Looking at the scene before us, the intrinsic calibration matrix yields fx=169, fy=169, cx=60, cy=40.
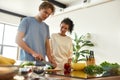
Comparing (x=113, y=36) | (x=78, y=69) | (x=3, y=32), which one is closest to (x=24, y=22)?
(x=78, y=69)

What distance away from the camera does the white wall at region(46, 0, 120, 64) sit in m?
4.07

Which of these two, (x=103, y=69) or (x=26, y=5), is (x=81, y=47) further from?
(x=103, y=69)

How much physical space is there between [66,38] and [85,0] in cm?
284

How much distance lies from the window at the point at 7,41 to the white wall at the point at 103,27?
9.46 feet

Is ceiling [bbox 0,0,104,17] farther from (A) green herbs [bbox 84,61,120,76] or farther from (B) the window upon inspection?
(A) green herbs [bbox 84,61,120,76]

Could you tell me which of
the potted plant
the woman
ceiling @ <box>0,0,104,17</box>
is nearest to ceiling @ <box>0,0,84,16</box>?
→ ceiling @ <box>0,0,104,17</box>

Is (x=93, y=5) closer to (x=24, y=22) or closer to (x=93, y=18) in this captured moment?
(x=93, y=18)

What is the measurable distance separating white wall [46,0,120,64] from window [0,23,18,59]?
2.88m

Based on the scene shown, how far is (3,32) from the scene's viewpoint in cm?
629

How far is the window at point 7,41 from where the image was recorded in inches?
246

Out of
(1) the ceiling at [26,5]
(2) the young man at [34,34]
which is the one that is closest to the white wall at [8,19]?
(1) the ceiling at [26,5]

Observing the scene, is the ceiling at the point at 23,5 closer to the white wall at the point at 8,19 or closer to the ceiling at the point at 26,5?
A: the ceiling at the point at 26,5

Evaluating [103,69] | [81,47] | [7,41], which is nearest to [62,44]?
[103,69]

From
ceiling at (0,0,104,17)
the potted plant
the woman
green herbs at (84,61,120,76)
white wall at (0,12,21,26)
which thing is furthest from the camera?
white wall at (0,12,21,26)
